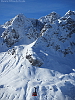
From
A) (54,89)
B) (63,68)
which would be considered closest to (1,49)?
(63,68)

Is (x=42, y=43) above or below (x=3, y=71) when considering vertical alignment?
above

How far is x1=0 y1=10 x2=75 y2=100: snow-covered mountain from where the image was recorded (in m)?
34.4

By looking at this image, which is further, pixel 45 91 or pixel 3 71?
pixel 3 71

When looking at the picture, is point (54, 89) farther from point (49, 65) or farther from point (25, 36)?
point (25, 36)

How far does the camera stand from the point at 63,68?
44719 millimetres

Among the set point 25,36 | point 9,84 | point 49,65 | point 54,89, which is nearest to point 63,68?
point 49,65

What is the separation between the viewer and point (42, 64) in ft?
150

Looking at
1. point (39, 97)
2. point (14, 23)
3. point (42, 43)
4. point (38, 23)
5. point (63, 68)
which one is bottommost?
point (39, 97)

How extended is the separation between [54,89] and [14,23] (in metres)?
56.2

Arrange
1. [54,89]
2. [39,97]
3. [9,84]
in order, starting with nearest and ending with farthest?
[39,97]
[54,89]
[9,84]

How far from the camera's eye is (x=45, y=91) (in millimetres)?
34469

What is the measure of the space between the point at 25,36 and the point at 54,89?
149 feet

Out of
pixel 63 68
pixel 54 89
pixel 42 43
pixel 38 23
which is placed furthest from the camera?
pixel 38 23

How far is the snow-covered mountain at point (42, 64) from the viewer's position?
34.4 m
